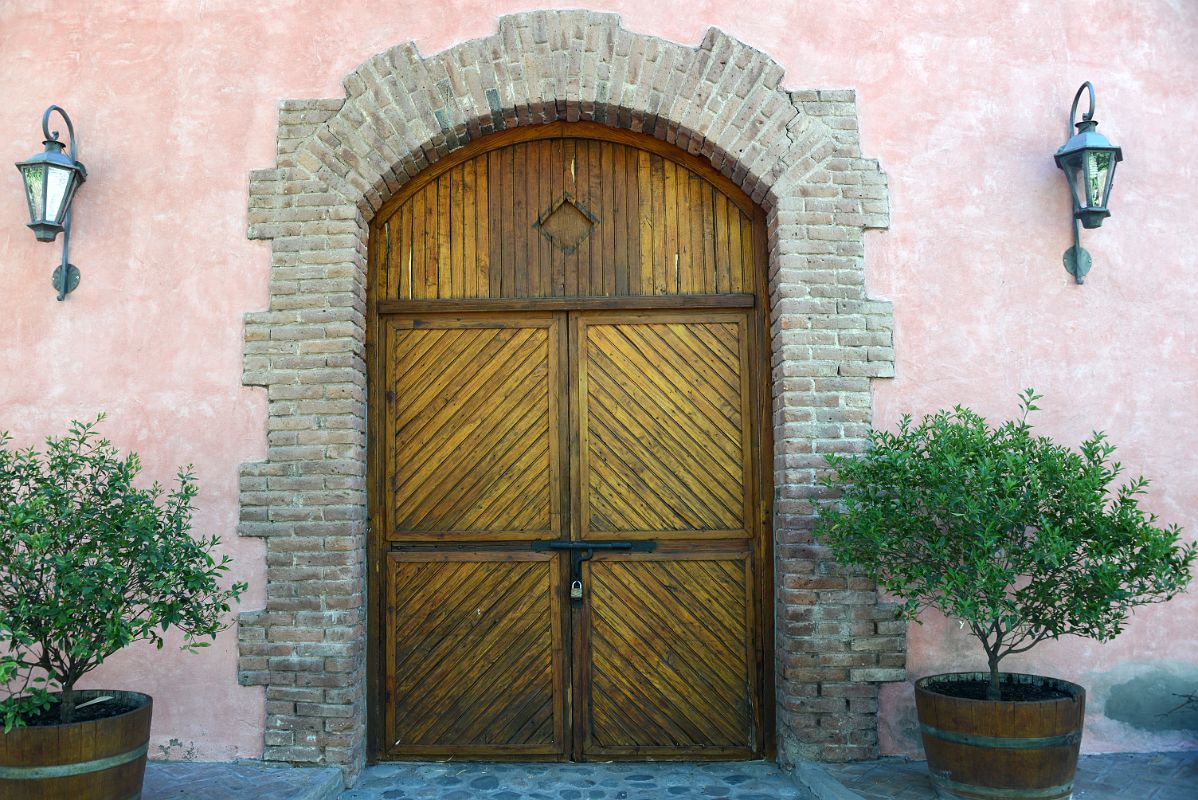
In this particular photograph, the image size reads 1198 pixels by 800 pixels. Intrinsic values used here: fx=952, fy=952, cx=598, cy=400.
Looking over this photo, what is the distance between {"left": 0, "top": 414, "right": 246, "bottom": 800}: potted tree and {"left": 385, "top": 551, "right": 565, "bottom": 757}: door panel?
1175 millimetres

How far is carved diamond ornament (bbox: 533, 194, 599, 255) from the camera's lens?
16.7ft

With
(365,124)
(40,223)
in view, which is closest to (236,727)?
(40,223)

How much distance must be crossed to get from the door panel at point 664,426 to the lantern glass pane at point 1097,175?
1786 millimetres

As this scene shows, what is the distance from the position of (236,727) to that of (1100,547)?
159 inches

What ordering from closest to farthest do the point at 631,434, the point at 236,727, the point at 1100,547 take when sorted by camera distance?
the point at 1100,547, the point at 236,727, the point at 631,434

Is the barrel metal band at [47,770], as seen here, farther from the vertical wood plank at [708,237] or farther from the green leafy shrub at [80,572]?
the vertical wood plank at [708,237]

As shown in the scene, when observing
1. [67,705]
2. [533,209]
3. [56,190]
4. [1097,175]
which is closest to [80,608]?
[67,705]

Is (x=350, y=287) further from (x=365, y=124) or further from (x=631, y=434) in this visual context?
(x=631, y=434)

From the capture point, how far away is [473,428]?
5.01 meters

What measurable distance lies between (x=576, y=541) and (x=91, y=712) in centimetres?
230

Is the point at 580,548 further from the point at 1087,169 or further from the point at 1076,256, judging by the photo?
the point at 1087,169

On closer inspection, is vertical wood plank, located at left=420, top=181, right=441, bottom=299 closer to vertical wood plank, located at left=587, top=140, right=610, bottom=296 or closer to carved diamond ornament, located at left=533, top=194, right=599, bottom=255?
carved diamond ornament, located at left=533, top=194, right=599, bottom=255

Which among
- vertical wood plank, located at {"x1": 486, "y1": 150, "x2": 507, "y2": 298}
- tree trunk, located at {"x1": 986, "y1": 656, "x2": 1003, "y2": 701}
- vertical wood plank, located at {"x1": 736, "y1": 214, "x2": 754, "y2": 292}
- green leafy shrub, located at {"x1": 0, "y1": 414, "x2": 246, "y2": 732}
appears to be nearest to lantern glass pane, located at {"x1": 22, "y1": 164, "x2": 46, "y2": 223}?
green leafy shrub, located at {"x1": 0, "y1": 414, "x2": 246, "y2": 732}

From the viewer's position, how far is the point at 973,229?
4.85 m
